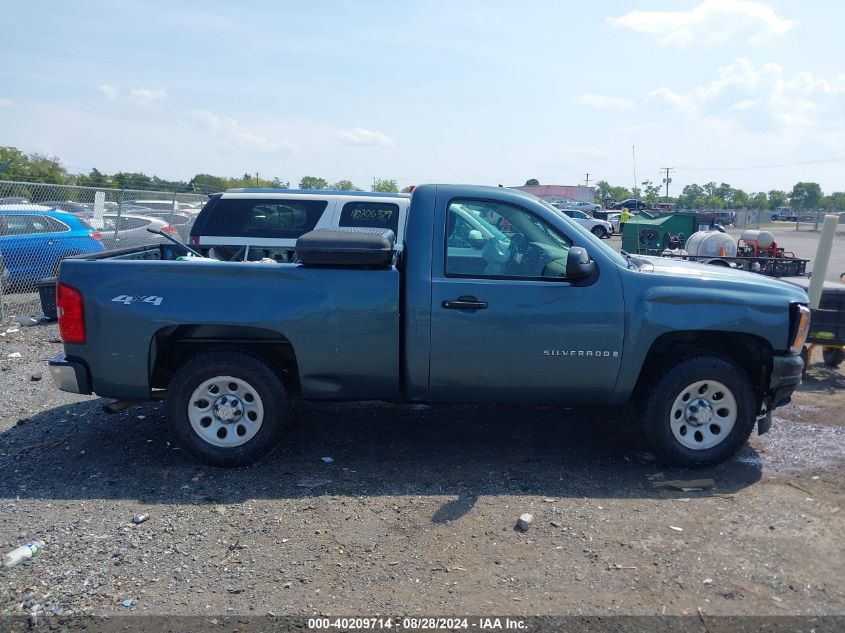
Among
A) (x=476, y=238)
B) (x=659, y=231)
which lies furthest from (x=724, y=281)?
(x=659, y=231)

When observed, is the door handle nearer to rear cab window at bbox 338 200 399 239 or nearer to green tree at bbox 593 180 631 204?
rear cab window at bbox 338 200 399 239

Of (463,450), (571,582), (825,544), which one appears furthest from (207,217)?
(825,544)

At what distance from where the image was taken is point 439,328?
4969 millimetres

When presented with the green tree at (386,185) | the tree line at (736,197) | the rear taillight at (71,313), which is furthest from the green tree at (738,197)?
the rear taillight at (71,313)

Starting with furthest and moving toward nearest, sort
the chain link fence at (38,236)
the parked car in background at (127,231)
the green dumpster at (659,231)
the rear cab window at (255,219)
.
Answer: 1. the green dumpster at (659,231)
2. the parked car in background at (127,231)
3. the chain link fence at (38,236)
4. the rear cab window at (255,219)

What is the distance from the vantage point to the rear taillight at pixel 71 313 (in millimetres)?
4969

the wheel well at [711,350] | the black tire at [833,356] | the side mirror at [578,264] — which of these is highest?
the side mirror at [578,264]

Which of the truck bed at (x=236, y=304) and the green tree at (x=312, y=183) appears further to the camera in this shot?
the green tree at (x=312, y=183)

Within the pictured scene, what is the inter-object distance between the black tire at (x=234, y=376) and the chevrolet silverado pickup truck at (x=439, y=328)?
0.01 meters

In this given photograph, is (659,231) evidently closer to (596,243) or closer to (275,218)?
(275,218)

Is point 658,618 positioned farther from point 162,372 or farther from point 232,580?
point 162,372

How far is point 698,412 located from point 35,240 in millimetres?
11012

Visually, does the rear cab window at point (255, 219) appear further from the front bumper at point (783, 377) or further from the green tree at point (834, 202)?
the green tree at point (834, 202)

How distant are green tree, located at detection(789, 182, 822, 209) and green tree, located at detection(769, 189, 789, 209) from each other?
2.99 m
